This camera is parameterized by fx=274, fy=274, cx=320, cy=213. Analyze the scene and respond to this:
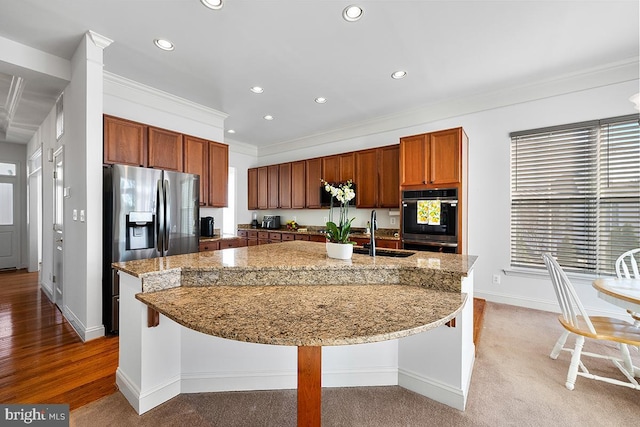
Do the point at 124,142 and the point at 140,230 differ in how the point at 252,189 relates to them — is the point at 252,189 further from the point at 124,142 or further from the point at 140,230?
the point at 140,230

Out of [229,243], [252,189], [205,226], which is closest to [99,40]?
[205,226]

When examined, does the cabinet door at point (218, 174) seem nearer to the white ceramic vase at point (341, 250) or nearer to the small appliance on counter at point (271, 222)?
the small appliance on counter at point (271, 222)

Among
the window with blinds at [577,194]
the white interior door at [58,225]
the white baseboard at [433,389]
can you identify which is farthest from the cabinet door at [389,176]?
the white interior door at [58,225]

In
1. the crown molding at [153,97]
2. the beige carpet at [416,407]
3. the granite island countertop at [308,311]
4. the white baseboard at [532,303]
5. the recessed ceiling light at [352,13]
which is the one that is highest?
the recessed ceiling light at [352,13]

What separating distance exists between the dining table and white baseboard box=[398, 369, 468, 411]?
1.13m

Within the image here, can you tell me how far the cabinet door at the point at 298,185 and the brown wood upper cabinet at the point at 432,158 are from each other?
215cm

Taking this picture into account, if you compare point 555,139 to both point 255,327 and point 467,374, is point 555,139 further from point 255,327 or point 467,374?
point 255,327

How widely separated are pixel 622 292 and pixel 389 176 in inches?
114

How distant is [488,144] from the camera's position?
3.72 metres

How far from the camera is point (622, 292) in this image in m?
1.76

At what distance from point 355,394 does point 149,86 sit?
4.02m

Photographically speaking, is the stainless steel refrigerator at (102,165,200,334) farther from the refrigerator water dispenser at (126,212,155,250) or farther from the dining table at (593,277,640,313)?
the dining table at (593,277,640,313)

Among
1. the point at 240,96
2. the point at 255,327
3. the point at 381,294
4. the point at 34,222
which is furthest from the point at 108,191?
the point at 34,222

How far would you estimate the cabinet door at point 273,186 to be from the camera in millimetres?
5880
